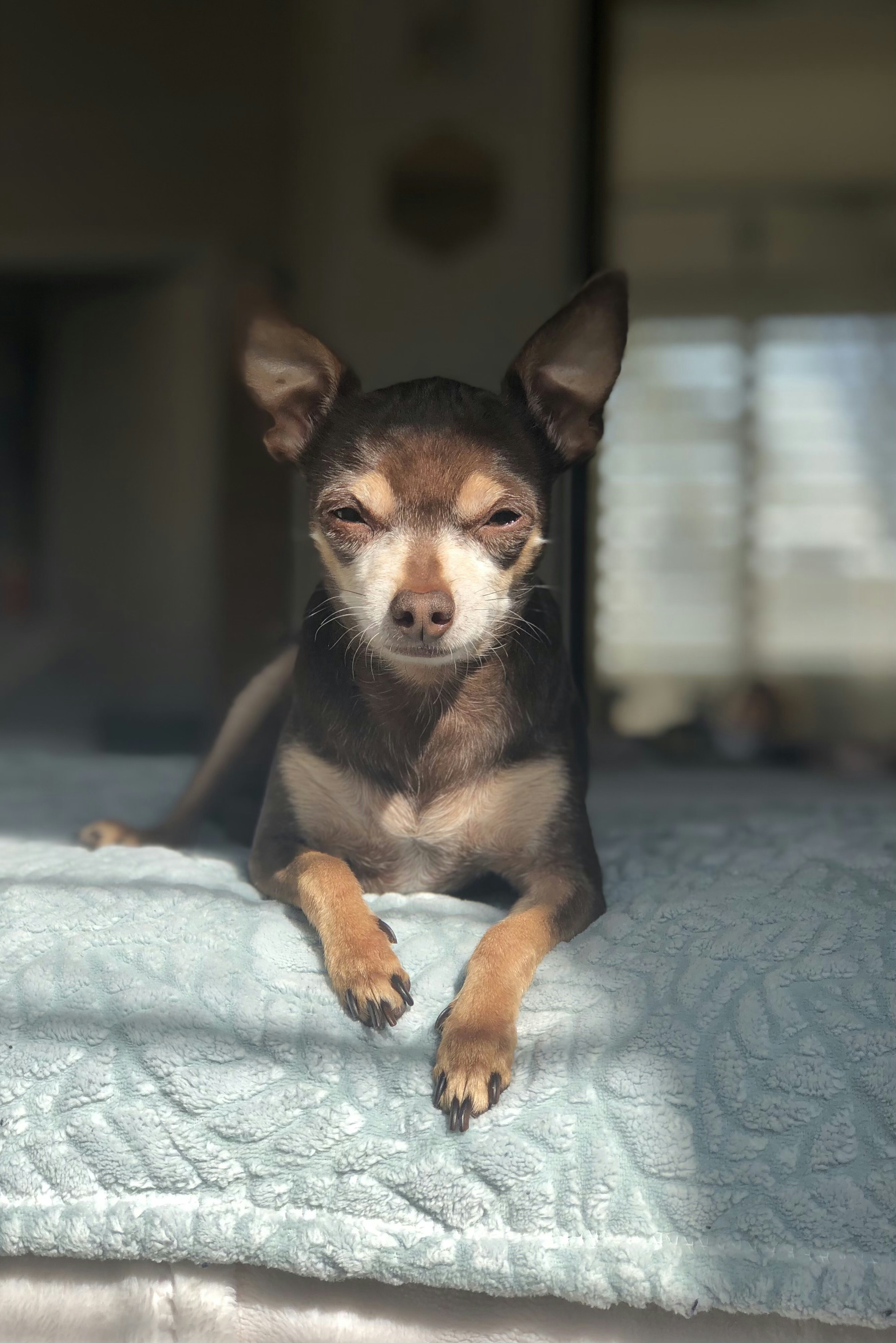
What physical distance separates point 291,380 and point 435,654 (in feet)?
1.80

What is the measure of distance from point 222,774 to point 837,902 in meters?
1.24

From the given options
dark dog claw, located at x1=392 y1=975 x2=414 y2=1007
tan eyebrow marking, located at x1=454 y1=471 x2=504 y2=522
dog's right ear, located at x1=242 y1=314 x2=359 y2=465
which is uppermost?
dog's right ear, located at x1=242 y1=314 x2=359 y2=465

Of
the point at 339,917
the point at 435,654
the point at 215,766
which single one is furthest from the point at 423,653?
the point at 215,766

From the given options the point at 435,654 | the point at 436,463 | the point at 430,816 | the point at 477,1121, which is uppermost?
the point at 436,463

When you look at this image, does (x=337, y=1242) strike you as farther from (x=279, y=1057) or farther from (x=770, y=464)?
(x=770, y=464)

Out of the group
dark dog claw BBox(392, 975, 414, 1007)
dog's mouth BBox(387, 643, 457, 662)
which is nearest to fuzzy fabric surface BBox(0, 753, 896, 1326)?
dark dog claw BBox(392, 975, 414, 1007)

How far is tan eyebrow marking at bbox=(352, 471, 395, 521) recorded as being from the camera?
1616 millimetres

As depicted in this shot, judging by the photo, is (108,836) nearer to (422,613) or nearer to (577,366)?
(422,613)

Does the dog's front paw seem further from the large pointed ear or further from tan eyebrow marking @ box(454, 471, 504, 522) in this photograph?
the large pointed ear

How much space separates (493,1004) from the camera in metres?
1.41

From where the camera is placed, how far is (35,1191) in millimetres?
1392

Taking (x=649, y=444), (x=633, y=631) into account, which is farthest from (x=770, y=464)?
(x=633, y=631)

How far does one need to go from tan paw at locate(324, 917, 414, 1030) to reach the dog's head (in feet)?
1.30

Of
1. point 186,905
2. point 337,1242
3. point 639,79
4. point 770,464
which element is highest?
point 639,79
